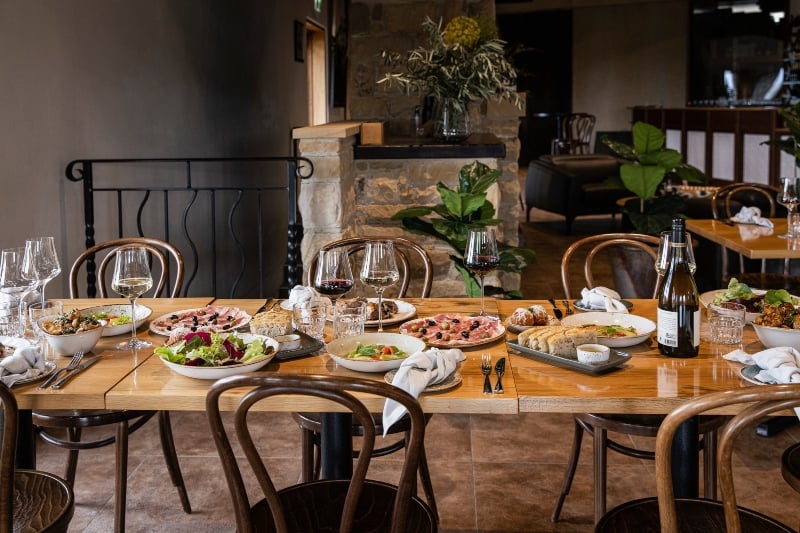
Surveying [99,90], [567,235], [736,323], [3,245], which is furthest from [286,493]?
[567,235]

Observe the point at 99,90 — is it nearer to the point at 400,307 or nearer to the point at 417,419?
the point at 400,307

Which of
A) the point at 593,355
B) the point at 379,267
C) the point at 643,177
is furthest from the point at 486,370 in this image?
the point at 643,177

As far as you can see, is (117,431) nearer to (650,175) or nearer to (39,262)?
(39,262)

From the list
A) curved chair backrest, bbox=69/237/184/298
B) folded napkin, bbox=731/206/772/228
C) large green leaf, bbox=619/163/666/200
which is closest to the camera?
curved chair backrest, bbox=69/237/184/298

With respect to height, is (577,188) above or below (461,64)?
below

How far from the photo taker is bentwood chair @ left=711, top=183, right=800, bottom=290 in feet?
13.7

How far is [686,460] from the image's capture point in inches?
85.0

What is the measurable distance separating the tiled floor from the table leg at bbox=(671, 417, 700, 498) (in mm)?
732

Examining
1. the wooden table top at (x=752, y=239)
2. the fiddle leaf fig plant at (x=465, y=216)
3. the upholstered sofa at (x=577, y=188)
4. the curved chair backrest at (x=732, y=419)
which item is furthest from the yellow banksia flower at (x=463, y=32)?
the upholstered sofa at (x=577, y=188)

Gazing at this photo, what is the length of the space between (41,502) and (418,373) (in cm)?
89

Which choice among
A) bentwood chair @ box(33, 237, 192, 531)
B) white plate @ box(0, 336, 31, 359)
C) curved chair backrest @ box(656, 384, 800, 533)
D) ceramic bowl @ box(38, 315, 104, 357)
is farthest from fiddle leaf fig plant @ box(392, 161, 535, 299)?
curved chair backrest @ box(656, 384, 800, 533)

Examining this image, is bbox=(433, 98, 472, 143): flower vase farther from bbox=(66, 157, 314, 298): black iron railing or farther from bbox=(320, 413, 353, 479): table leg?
bbox=(320, 413, 353, 479): table leg

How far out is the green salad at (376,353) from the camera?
6.25 ft

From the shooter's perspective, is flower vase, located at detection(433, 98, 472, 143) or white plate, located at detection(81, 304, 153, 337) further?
flower vase, located at detection(433, 98, 472, 143)
